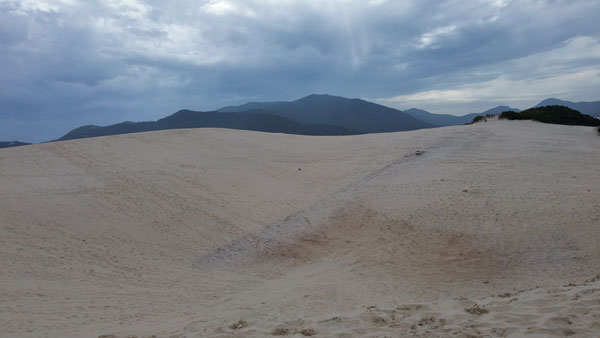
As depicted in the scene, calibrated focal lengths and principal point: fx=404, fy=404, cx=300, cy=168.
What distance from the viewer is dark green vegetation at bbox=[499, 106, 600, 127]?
2861cm

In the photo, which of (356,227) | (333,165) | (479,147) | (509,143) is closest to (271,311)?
(356,227)

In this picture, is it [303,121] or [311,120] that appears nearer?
[303,121]

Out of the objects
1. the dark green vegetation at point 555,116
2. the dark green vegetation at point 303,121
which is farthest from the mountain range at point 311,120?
the dark green vegetation at point 555,116

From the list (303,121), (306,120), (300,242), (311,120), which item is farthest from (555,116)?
(306,120)

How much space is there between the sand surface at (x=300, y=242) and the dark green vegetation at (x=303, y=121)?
75.1 m

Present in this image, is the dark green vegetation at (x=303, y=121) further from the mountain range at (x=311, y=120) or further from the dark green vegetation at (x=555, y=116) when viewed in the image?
the dark green vegetation at (x=555, y=116)

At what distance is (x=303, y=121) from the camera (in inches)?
6166

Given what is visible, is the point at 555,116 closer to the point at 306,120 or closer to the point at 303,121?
the point at 303,121

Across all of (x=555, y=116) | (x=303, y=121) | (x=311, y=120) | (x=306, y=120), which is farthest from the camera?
(x=306, y=120)

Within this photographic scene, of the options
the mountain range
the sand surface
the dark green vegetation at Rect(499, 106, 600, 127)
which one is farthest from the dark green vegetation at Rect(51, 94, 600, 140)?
the sand surface

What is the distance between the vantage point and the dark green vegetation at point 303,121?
332 feet

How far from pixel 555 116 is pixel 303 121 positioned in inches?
5025

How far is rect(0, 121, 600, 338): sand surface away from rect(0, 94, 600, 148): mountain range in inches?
2931

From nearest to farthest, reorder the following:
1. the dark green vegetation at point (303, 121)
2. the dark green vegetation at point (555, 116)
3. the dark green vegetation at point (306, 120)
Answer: the dark green vegetation at point (555, 116) → the dark green vegetation at point (306, 120) → the dark green vegetation at point (303, 121)
